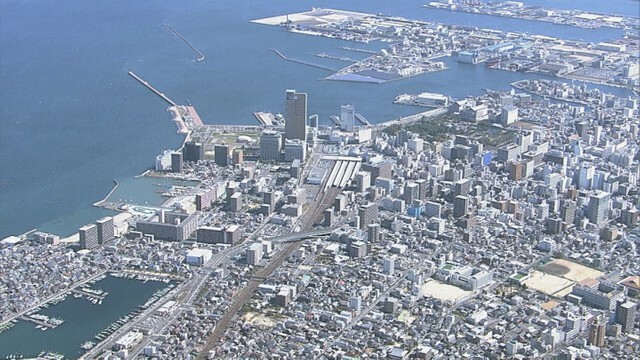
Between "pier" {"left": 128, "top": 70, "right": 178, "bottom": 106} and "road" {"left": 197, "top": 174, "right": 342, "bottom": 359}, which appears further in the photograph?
"pier" {"left": 128, "top": 70, "right": 178, "bottom": 106}

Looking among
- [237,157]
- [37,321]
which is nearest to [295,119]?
[237,157]

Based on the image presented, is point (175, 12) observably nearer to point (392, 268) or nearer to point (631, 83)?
point (631, 83)

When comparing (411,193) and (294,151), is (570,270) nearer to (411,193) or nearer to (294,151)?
(411,193)

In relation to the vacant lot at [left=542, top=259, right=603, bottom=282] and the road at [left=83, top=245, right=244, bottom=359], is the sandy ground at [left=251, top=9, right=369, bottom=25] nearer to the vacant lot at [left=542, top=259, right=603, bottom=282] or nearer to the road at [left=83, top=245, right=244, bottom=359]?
the road at [left=83, top=245, right=244, bottom=359]

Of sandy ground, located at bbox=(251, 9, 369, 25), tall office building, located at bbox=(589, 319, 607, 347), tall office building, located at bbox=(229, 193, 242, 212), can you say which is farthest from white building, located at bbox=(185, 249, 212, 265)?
sandy ground, located at bbox=(251, 9, 369, 25)

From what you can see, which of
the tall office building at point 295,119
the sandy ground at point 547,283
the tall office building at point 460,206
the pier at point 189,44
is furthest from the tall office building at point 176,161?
the pier at point 189,44
